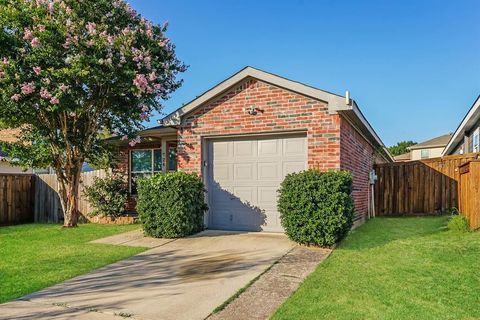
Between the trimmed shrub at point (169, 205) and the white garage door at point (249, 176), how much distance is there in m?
0.90

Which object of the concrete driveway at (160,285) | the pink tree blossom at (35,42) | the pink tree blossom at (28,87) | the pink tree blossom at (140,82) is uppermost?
the pink tree blossom at (35,42)

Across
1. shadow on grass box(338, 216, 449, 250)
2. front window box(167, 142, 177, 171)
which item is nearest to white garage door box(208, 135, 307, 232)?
shadow on grass box(338, 216, 449, 250)

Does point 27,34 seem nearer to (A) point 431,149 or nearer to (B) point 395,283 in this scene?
(B) point 395,283

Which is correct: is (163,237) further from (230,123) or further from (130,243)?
(230,123)

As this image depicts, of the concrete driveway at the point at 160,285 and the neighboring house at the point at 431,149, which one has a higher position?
the neighboring house at the point at 431,149

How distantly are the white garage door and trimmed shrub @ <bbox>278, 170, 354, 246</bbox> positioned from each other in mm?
1408

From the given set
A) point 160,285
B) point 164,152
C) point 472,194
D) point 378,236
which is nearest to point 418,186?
point 472,194

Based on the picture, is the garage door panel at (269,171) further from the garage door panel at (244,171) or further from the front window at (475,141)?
the front window at (475,141)

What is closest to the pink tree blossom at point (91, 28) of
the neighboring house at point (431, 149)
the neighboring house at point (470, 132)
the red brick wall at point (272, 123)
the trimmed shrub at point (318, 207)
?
the red brick wall at point (272, 123)

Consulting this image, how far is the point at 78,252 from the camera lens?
22.2ft

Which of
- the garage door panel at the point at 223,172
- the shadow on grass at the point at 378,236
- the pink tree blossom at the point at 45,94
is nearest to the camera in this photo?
the shadow on grass at the point at 378,236

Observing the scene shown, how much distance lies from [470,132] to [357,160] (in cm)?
849

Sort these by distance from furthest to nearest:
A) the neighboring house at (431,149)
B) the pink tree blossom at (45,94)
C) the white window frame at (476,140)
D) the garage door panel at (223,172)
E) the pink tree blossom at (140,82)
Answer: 1. the neighboring house at (431,149)
2. the white window frame at (476,140)
3. the pink tree blossom at (140,82)
4. the garage door panel at (223,172)
5. the pink tree blossom at (45,94)

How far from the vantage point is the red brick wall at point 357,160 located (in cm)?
827
